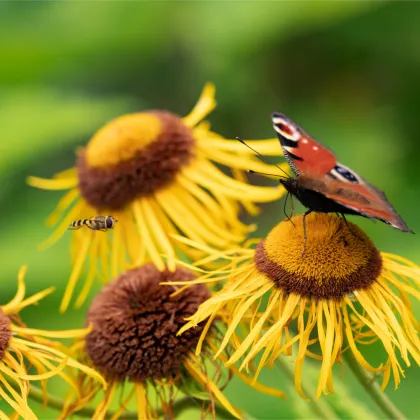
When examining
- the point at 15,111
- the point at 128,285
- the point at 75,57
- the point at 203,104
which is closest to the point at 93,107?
the point at 15,111

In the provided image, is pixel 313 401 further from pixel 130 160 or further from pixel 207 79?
pixel 207 79

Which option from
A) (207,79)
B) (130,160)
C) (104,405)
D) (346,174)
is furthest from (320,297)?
(207,79)

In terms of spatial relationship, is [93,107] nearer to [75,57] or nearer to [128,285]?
[75,57]

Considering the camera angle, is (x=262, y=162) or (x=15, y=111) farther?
(x=15, y=111)

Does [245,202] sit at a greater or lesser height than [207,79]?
lesser

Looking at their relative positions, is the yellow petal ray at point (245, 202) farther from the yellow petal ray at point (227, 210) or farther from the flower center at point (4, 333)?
the flower center at point (4, 333)

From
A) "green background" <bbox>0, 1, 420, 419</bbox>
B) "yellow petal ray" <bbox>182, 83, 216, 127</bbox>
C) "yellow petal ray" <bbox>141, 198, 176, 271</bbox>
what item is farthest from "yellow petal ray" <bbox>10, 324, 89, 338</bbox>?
"green background" <bbox>0, 1, 420, 419</bbox>
